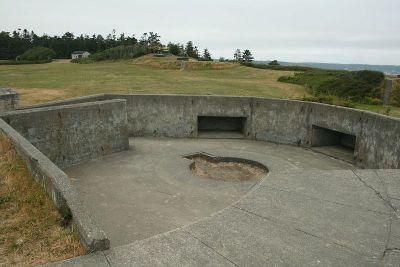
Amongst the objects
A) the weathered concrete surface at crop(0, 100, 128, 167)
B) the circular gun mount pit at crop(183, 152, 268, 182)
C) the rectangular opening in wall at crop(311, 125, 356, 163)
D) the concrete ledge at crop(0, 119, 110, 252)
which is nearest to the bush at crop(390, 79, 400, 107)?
the rectangular opening in wall at crop(311, 125, 356, 163)

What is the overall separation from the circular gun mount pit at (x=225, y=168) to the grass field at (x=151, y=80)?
14.7 ft

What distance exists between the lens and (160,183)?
8562mm

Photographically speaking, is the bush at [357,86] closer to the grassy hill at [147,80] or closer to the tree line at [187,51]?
the grassy hill at [147,80]

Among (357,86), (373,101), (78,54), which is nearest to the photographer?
(373,101)

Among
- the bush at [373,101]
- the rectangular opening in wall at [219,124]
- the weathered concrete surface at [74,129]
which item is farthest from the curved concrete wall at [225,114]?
the bush at [373,101]

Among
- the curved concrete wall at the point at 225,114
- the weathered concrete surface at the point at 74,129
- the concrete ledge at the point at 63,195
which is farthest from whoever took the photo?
the curved concrete wall at the point at 225,114

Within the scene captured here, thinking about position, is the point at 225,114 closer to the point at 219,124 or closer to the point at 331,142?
→ the point at 219,124

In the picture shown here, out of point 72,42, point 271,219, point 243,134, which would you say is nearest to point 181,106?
point 243,134

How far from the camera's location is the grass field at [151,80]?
18.6 meters

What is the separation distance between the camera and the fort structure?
13.1 feet

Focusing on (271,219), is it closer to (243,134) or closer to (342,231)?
(342,231)

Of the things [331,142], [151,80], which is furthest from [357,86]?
[151,80]

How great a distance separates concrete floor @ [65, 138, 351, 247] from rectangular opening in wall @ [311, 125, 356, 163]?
51 centimetres

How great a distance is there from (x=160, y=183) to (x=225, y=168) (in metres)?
2.56
